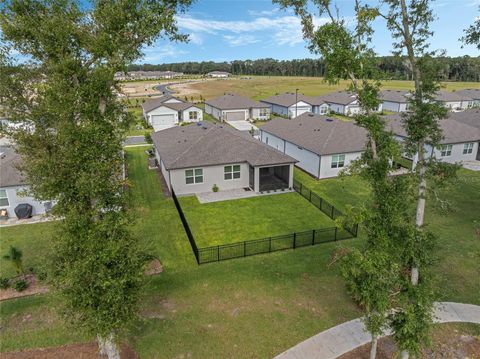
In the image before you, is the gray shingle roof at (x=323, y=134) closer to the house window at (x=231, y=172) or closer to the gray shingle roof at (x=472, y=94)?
the house window at (x=231, y=172)

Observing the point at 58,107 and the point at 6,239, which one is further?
the point at 6,239

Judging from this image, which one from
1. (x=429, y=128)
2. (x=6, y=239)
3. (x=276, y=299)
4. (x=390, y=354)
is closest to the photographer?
(x=429, y=128)

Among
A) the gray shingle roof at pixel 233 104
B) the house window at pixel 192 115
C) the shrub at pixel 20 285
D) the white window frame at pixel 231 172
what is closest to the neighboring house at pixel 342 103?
the gray shingle roof at pixel 233 104

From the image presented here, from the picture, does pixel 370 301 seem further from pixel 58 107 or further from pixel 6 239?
pixel 6 239

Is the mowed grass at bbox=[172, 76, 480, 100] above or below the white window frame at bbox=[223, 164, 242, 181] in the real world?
above

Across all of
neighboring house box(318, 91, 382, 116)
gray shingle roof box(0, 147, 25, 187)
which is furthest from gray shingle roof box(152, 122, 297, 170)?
neighboring house box(318, 91, 382, 116)

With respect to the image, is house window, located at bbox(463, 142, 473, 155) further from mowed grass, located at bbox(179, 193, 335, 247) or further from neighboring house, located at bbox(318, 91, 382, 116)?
neighboring house, located at bbox(318, 91, 382, 116)

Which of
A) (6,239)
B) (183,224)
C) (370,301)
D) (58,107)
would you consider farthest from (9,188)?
(370,301)
